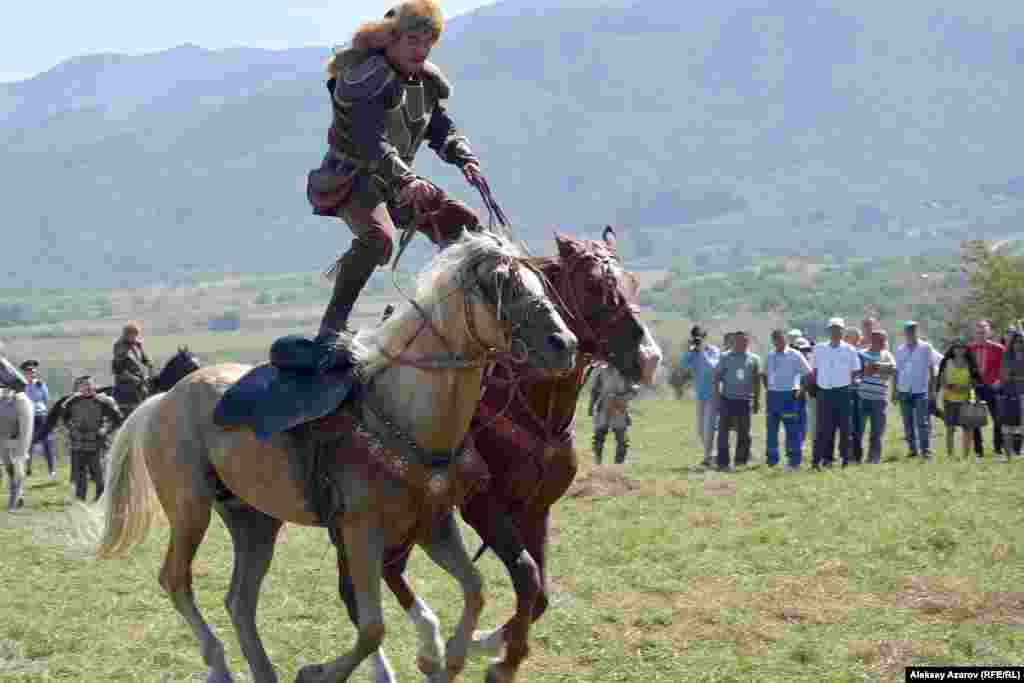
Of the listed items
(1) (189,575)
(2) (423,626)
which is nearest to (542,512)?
(2) (423,626)

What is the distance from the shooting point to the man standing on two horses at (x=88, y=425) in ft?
63.2

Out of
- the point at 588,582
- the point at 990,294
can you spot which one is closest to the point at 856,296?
the point at 990,294

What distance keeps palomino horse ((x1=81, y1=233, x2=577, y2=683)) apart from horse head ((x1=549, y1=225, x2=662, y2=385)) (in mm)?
687

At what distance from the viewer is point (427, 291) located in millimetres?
7469

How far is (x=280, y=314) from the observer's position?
166m

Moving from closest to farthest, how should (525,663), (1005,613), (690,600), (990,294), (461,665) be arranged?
(461,665)
(525,663)
(1005,613)
(690,600)
(990,294)

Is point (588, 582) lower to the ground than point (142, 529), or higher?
lower

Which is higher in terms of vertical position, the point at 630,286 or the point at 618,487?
the point at 630,286

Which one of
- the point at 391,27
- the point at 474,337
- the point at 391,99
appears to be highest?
the point at 391,27

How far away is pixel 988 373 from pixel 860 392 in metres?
1.62

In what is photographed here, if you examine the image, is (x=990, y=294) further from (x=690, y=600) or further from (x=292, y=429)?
(x=292, y=429)

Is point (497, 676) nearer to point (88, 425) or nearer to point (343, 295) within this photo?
point (343, 295)

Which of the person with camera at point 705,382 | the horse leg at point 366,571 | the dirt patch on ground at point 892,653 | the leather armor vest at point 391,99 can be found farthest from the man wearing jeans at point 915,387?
the horse leg at point 366,571

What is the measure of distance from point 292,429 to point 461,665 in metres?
1.47
